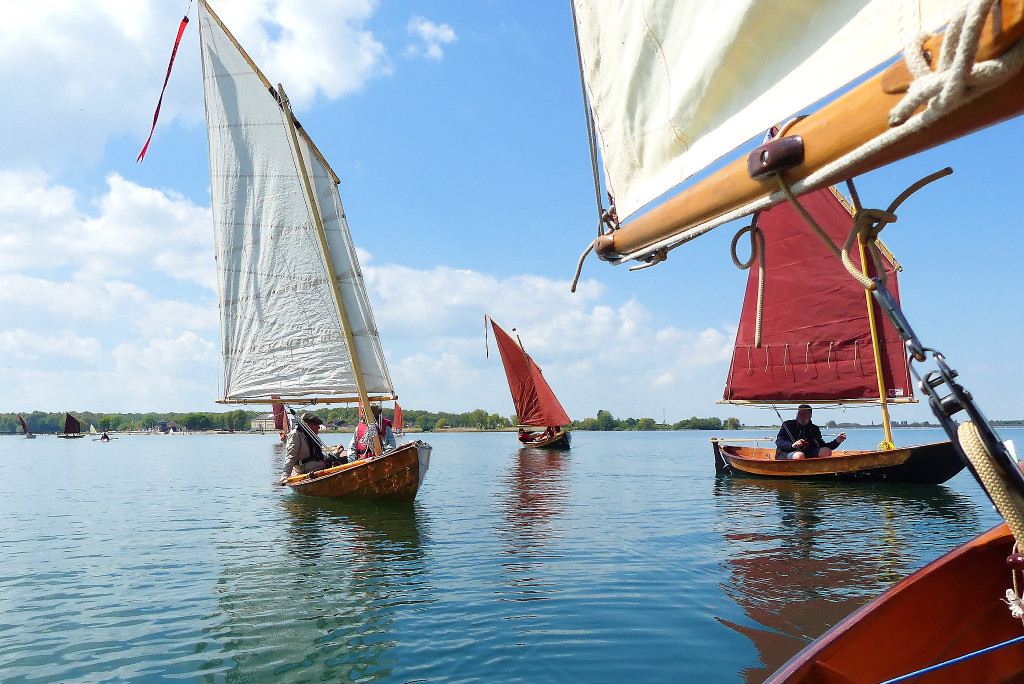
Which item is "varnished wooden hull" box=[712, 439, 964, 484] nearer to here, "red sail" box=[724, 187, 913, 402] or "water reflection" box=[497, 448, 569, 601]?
"red sail" box=[724, 187, 913, 402]

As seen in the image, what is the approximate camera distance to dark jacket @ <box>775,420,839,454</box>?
66.4 feet

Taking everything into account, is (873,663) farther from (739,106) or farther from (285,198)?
(285,198)

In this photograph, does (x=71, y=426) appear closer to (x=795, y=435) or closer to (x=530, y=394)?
(x=530, y=394)

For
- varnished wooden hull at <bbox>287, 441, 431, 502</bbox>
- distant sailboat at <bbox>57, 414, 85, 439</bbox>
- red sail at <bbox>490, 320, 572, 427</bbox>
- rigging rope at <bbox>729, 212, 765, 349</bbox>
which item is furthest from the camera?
distant sailboat at <bbox>57, 414, 85, 439</bbox>

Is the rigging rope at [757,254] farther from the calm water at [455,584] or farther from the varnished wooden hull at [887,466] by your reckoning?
the varnished wooden hull at [887,466]

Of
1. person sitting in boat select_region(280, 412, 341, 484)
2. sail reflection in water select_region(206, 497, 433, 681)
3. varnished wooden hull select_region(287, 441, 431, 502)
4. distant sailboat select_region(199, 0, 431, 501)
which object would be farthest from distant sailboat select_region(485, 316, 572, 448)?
sail reflection in water select_region(206, 497, 433, 681)

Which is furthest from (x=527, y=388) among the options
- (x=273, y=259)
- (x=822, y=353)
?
(x=273, y=259)

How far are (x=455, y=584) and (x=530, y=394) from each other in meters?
42.2

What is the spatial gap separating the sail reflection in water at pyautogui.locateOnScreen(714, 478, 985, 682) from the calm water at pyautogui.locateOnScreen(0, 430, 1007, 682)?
5 cm

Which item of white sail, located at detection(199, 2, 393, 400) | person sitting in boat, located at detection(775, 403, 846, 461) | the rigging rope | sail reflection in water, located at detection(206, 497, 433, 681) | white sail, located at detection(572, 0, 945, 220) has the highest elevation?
white sail, located at detection(199, 2, 393, 400)

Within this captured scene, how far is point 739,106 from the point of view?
2.59m

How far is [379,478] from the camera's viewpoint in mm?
15219

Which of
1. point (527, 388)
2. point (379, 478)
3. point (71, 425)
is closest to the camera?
point (379, 478)

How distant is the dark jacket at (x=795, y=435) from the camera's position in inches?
797
